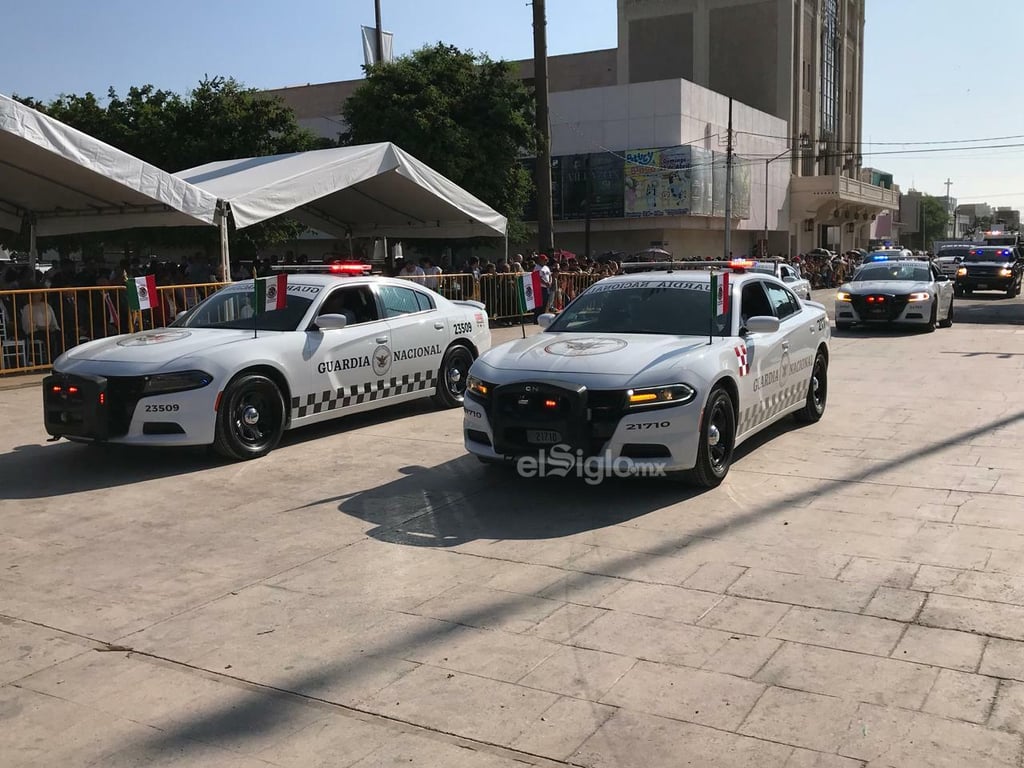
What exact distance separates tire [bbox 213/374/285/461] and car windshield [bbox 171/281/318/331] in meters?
0.77

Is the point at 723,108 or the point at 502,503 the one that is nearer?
the point at 502,503

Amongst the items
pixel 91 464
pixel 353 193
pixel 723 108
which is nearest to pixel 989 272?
pixel 723 108

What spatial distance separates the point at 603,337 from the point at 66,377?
438 cm

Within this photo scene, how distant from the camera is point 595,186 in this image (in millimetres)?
49062

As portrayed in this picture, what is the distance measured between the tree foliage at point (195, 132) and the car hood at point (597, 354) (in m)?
19.5

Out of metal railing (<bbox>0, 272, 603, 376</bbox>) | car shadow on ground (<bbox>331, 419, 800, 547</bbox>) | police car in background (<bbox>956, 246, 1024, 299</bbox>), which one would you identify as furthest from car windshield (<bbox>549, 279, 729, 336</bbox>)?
police car in background (<bbox>956, 246, 1024, 299</bbox>)

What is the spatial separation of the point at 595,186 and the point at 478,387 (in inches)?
1697

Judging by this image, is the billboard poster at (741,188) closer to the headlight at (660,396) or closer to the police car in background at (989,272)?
the police car in background at (989,272)

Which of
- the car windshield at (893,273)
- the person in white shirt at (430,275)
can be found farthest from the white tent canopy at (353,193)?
the car windshield at (893,273)

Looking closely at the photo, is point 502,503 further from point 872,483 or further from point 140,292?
point 140,292

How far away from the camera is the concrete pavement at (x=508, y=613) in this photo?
372 cm

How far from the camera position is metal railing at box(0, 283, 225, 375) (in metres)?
13.4

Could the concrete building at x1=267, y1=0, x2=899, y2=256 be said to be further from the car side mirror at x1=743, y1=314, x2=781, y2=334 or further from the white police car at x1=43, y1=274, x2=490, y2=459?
the car side mirror at x1=743, y1=314, x2=781, y2=334

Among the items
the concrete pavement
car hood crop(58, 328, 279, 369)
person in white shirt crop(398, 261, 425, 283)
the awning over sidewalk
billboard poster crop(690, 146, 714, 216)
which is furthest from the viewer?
billboard poster crop(690, 146, 714, 216)
